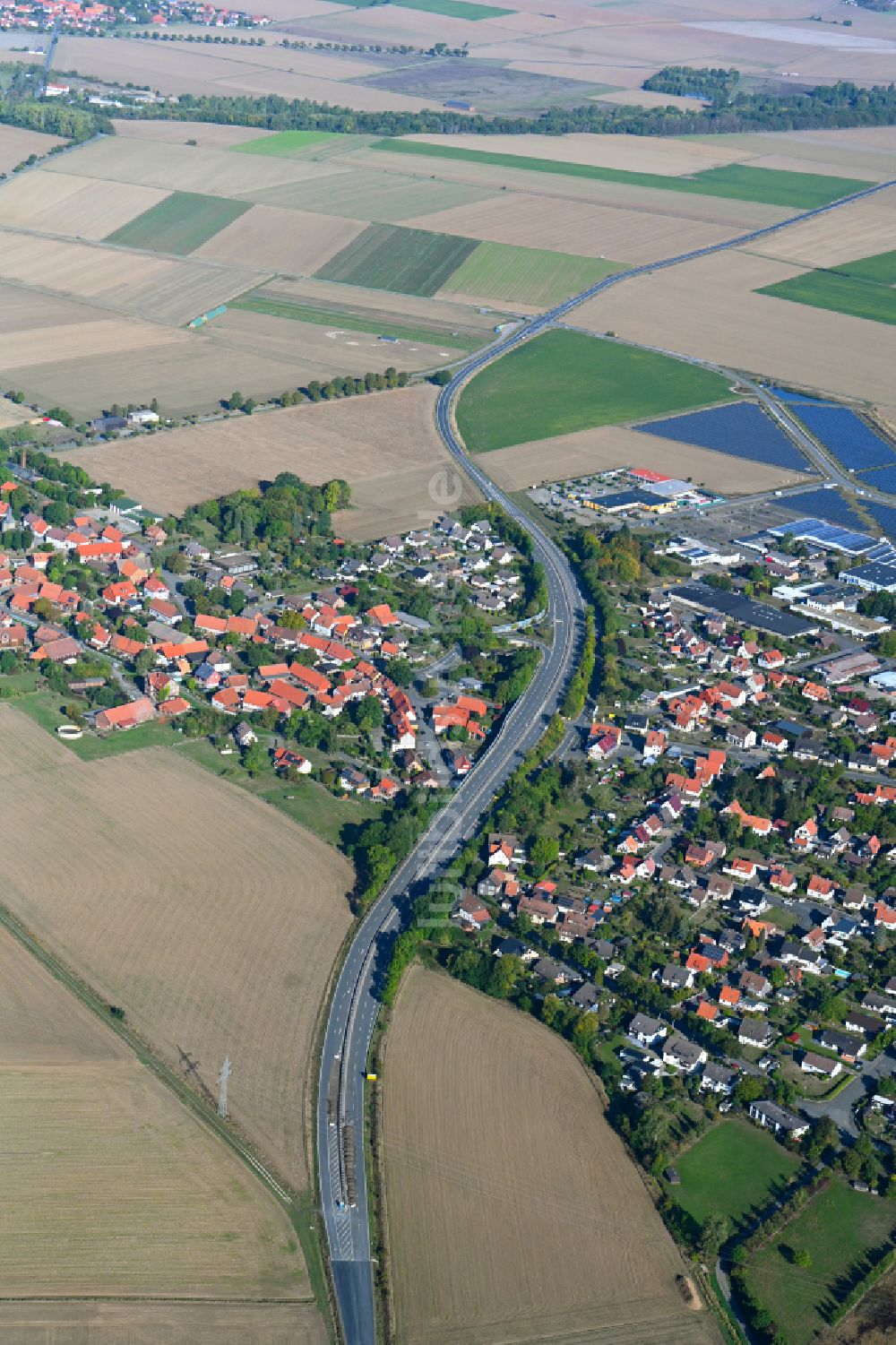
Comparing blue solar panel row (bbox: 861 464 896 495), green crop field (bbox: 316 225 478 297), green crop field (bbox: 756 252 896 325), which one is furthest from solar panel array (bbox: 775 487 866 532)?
green crop field (bbox: 316 225 478 297)

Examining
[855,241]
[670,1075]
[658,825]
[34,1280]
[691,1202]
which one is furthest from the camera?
[855,241]

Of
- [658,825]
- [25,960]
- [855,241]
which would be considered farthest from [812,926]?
[855,241]

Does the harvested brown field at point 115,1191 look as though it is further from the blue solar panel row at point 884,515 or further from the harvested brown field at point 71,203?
the harvested brown field at point 71,203

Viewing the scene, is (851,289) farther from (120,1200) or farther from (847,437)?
(120,1200)

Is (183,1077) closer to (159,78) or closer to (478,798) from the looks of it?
(478,798)

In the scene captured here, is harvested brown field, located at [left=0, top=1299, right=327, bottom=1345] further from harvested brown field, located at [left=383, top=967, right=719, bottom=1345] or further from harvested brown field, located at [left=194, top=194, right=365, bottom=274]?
harvested brown field, located at [left=194, top=194, right=365, bottom=274]

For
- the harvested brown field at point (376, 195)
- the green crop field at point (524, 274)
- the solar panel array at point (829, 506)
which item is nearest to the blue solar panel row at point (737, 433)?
the solar panel array at point (829, 506)
